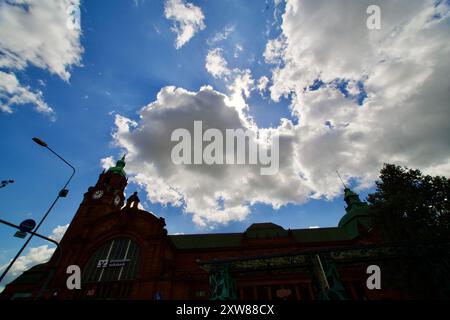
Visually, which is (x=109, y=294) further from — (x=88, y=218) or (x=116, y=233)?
(x=88, y=218)

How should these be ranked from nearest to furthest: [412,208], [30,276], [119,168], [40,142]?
[40,142]
[412,208]
[30,276]
[119,168]

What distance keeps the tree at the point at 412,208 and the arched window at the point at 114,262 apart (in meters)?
27.8

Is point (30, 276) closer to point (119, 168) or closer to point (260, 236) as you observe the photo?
point (119, 168)

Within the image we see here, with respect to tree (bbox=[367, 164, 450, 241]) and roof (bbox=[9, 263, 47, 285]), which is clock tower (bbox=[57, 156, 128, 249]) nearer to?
roof (bbox=[9, 263, 47, 285])

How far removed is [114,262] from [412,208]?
33.0m

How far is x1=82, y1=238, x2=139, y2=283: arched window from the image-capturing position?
25.9 meters

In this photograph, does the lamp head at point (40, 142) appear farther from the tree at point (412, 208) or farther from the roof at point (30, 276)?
the tree at point (412, 208)

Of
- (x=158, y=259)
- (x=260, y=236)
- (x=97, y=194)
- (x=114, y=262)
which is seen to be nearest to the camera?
(x=158, y=259)

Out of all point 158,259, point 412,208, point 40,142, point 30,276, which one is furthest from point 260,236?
point 30,276

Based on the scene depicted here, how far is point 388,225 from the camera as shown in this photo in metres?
19.4

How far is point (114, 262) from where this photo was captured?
27.0m

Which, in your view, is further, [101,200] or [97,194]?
[97,194]

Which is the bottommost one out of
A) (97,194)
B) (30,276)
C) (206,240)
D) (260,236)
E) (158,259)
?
(30,276)
